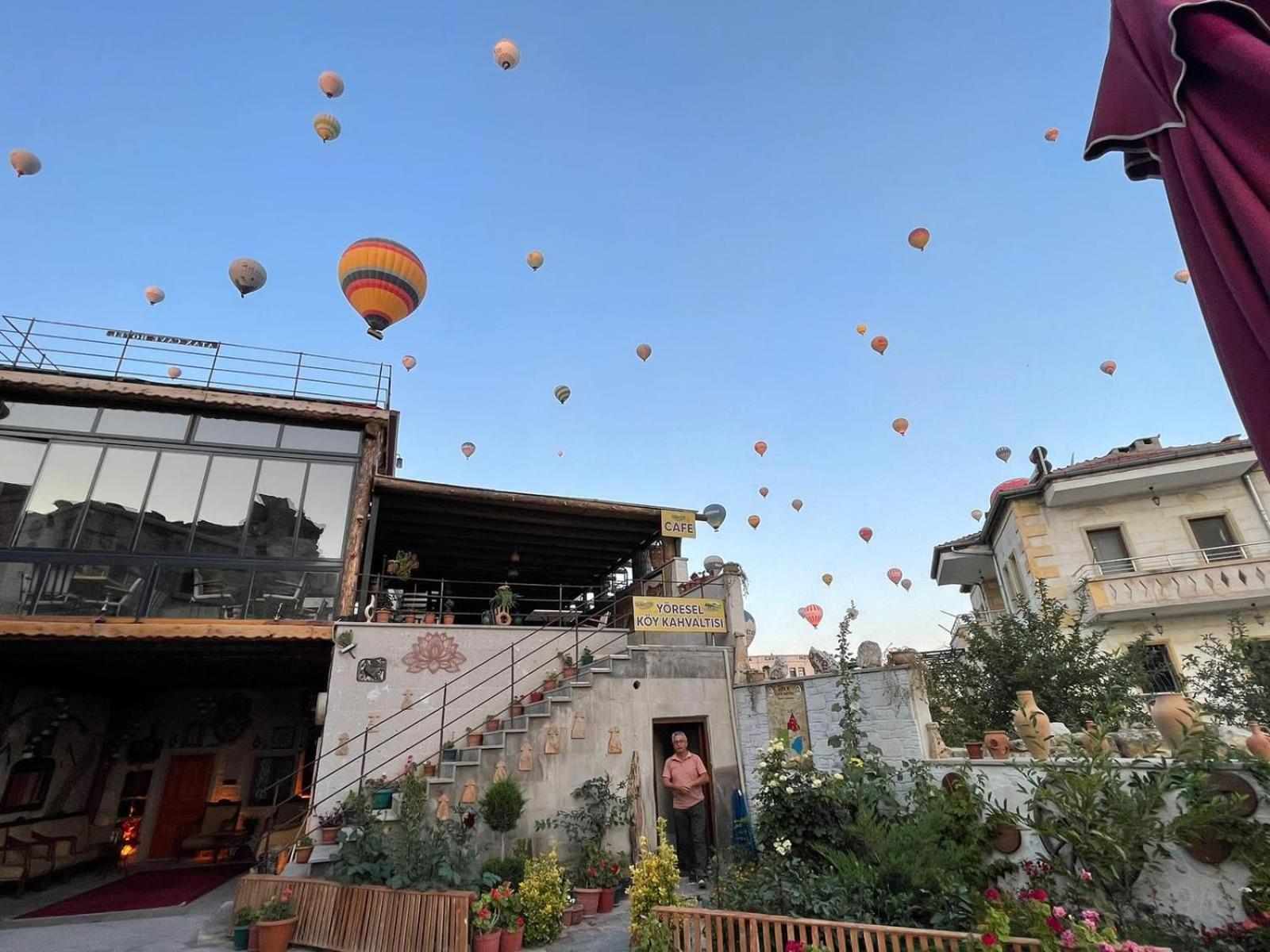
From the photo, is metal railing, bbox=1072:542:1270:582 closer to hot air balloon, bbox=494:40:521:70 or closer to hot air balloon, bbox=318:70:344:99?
hot air balloon, bbox=494:40:521:70

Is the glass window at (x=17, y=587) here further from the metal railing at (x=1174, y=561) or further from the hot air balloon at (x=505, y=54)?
the metal railing at (x=1174, y=561)

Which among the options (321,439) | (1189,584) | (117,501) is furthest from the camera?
(1189,584)

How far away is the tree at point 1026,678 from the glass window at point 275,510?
10668mm

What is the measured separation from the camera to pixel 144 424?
1027 centimetres

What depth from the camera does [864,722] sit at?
24.8ft

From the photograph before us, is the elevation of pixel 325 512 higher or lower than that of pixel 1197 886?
higher

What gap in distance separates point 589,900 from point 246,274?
42.2ft

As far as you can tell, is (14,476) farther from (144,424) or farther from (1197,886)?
(1197,886)

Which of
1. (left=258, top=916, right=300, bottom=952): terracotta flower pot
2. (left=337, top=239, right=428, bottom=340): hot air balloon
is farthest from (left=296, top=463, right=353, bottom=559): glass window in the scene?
(left=258, top=916, right=300, bottom=952): terracotta flower pot

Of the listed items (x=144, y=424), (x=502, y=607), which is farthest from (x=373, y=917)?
(x=144, y=424)

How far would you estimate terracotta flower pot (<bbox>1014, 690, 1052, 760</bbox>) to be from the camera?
5.51 meters

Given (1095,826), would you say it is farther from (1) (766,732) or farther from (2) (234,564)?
(2) (234,564)

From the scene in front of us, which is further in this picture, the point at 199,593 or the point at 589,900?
the point at 199,593

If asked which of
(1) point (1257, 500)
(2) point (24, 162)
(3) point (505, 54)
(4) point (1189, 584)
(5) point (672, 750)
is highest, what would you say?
(3) point (505, 54)
